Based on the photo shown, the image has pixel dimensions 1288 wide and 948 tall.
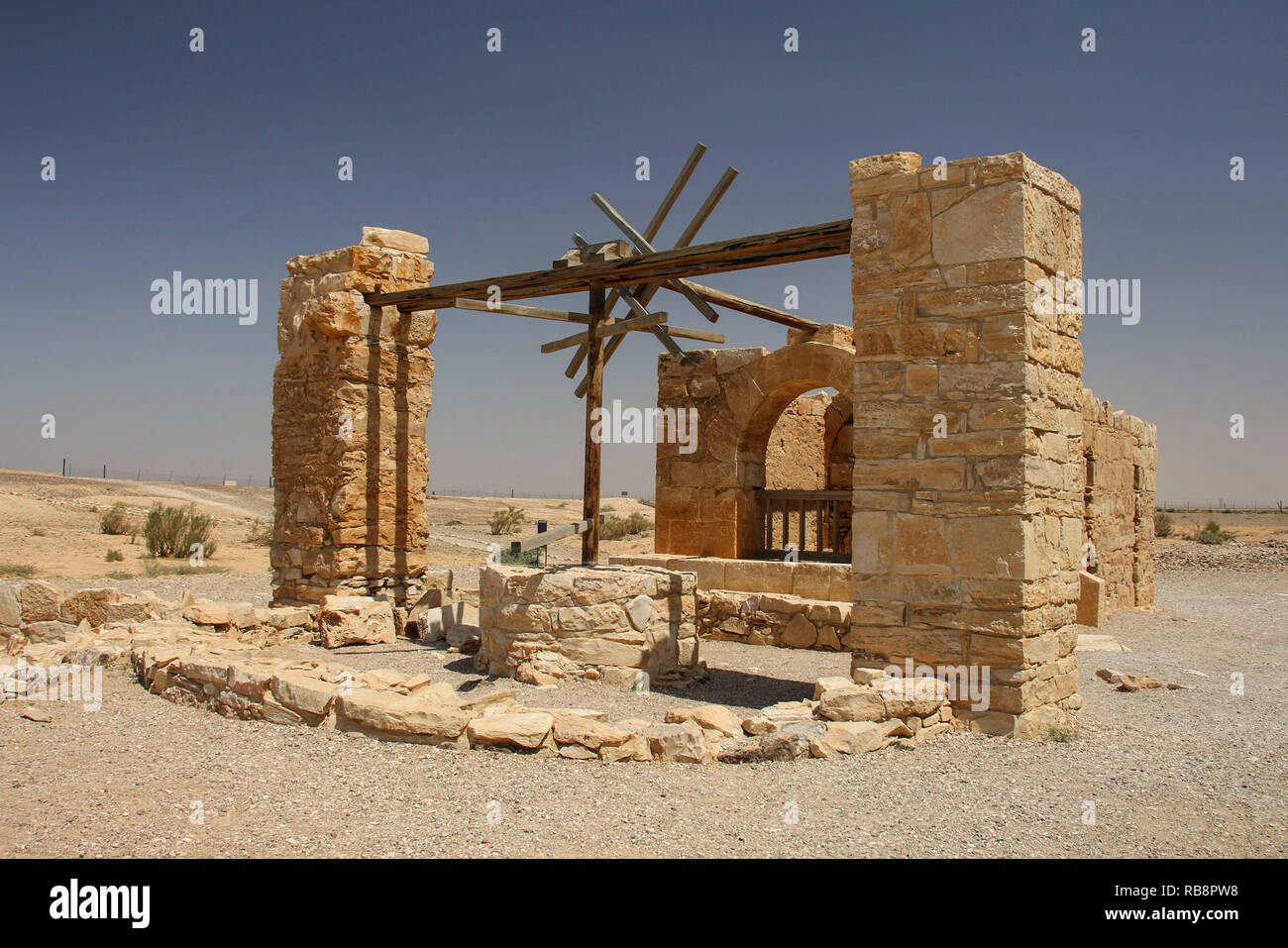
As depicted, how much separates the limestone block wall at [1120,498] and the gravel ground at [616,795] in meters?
4.79

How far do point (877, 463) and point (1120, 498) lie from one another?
24.2ft

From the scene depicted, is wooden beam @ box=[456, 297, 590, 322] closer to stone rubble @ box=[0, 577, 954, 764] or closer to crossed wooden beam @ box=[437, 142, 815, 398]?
crossed wooden beam @ box=[437, 142, 815, 398]

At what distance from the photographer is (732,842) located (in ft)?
11.4

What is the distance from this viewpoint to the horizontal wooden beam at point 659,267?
6.55m

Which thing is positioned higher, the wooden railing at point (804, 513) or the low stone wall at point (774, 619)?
the wooden railing at point (804, 513)

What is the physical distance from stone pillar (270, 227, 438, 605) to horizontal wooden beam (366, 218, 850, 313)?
406 mm

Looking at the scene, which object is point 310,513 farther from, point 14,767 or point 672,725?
point 672,725

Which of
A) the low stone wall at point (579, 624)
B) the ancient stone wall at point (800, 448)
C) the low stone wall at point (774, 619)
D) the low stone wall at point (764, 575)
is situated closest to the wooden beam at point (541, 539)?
the low stone wall at point (579, 624)

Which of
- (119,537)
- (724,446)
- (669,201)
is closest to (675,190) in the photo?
(669,201)

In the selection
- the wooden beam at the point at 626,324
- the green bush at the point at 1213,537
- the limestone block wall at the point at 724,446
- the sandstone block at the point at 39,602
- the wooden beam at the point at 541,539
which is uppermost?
the wooden beam at the point at 626,324

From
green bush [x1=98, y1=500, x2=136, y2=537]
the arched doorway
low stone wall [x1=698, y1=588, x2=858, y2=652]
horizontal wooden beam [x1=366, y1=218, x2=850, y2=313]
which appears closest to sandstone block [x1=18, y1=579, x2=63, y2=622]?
horizontal wooden beam [x1=366, y1=218, x2=850, y2=313]

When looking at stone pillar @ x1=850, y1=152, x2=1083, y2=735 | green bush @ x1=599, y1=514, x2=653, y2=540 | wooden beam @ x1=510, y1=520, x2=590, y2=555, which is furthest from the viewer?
green bush @ x1=599, y1=514, x2=653, y2=540

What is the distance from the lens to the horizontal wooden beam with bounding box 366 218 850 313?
6.55 m

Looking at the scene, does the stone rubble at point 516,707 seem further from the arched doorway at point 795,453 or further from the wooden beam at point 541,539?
the arched doorway at point 795,453
